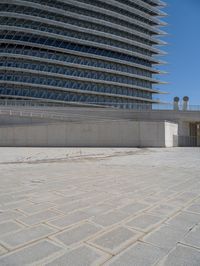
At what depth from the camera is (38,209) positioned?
14.7ft

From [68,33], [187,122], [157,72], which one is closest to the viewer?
[187,122]

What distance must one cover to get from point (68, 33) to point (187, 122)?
4389 cm

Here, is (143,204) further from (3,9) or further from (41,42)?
(3,9)

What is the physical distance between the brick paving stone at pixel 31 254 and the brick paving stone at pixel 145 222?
4.07 feet

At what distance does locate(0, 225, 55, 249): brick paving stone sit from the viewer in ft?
10.2

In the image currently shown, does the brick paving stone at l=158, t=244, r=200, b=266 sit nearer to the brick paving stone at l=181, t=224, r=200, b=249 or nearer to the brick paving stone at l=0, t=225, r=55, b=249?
the brick paving stone at l=181, t=224, r=200, b=249

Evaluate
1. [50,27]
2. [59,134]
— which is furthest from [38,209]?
[50,27]

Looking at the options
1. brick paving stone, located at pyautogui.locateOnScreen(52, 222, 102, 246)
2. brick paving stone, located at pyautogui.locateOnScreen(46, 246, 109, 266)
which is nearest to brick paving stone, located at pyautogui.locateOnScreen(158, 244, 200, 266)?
brick paving stone, located at pyautogui.locateOnScreen(46, 246, 109, 266)

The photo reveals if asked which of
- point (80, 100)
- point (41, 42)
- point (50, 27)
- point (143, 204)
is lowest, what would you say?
point (143, 204)

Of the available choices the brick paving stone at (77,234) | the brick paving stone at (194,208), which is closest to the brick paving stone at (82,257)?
the brick paving stone at (77,234)

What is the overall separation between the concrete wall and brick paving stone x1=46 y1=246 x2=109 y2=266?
79.8 feet

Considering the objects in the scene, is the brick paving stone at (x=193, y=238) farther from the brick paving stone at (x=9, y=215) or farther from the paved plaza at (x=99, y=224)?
the brick paving stone at (x=9, y=215)

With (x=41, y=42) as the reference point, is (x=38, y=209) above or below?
below

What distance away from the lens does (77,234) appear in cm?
339
